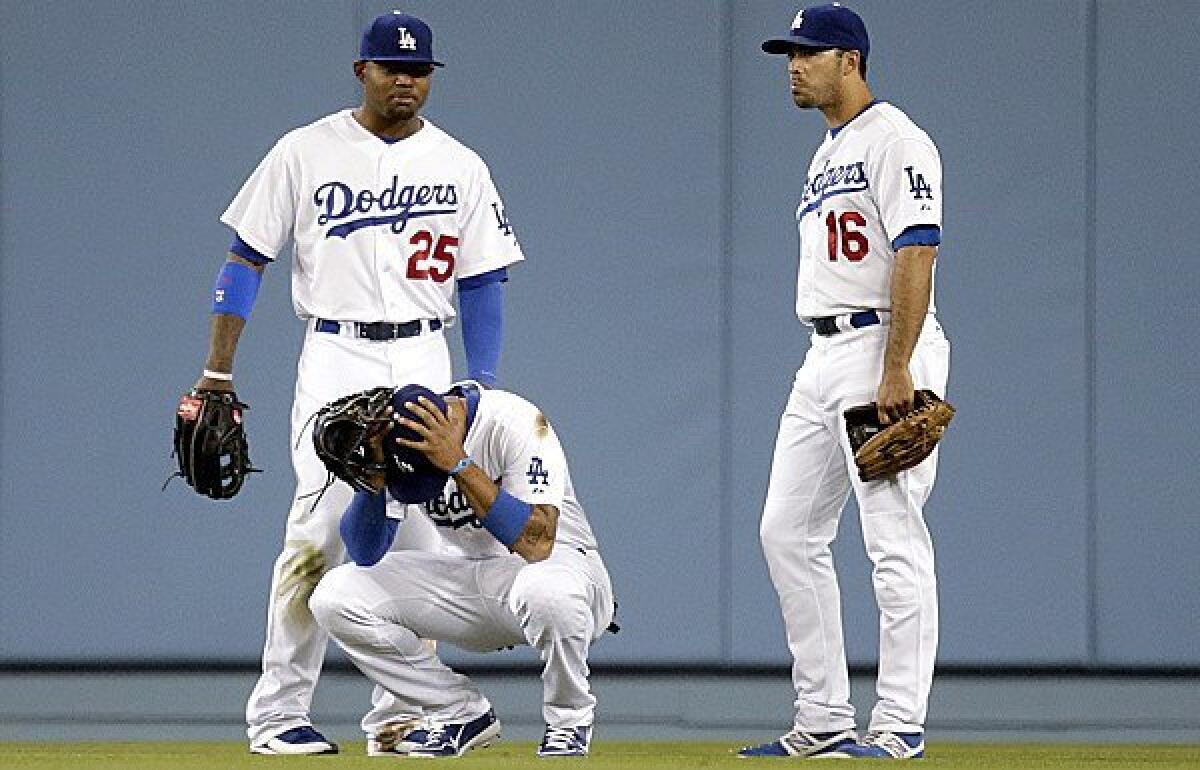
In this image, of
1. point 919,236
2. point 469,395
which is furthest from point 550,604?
point 919,236

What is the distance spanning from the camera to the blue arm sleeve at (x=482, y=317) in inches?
192

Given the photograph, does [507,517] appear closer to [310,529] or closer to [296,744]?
[310,529]

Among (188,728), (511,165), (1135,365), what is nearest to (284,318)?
→ (511,165)

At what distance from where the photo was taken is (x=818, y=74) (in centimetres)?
466

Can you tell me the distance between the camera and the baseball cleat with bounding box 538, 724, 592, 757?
4.19 metres

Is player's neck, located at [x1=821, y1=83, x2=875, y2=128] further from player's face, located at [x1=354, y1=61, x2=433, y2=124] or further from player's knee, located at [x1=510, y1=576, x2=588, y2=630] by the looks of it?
player's knee, located at [x1=510, y1=576, x2=588, y2=630]

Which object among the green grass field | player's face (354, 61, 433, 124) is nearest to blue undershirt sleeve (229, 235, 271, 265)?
player's face (354, 61, 433, 124)

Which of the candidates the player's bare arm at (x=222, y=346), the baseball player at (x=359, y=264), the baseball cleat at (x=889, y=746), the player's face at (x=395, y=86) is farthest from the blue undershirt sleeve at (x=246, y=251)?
the baseball cleat at (x=889, y=746)

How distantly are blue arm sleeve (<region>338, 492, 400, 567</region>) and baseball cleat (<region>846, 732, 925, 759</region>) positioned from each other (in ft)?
3.60

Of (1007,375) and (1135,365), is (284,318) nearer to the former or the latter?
(1007,375)

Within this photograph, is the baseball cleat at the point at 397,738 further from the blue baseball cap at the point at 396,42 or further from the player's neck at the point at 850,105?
the player's neck at the point at 850,105

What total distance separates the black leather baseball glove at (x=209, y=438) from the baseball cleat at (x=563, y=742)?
3.12ft

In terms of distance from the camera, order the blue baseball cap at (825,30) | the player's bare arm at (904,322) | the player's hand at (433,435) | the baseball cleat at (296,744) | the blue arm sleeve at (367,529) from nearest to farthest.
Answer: the player's hand at (433,435), the blue arm sleeve at (367,529), the player's bare arm at (904,322), the baseball cleat at (296,744), the blue baseball cap at (825,30)

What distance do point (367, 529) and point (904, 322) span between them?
4.02 ft
